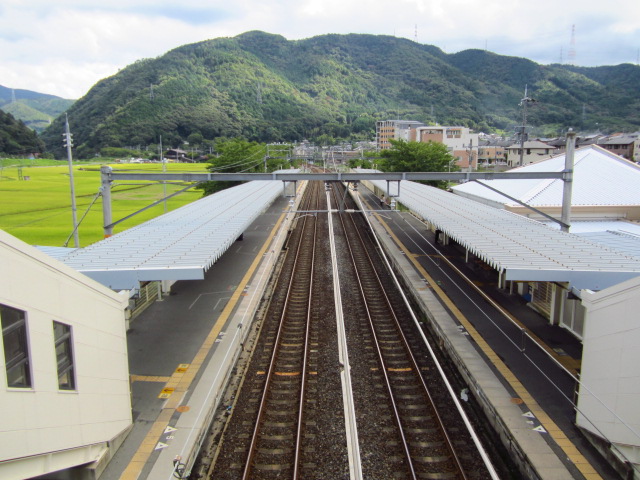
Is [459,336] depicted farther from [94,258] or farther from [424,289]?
[94,258]

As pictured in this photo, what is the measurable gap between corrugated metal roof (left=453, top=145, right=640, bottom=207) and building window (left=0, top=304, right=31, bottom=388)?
1790cm

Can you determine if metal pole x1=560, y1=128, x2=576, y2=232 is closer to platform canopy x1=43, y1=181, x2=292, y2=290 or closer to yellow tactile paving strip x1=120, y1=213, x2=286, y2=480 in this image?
platform canopy x1=43, y1=181, x2=292, y2=290

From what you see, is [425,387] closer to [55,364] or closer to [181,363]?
[181,363]

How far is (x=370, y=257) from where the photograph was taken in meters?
21.1

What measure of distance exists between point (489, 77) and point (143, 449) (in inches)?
7702

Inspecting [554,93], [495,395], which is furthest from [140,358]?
[554,93]

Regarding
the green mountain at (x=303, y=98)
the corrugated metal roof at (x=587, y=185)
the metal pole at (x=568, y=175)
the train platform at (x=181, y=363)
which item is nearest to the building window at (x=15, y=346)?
the train platform at (x=181, y=363)

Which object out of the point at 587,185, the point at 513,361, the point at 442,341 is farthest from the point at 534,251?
the point at 587,185

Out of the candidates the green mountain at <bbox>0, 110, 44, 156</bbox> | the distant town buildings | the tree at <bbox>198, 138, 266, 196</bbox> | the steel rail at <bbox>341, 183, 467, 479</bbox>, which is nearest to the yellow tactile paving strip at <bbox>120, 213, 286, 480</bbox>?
the steel rail at <bbox>341, 183, 467, 479</bbox>

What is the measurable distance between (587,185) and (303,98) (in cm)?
13812

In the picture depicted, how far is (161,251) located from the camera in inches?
436

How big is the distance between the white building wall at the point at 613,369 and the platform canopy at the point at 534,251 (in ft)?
6.45

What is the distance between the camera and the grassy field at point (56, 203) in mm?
22508

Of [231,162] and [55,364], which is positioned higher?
[231,162]
